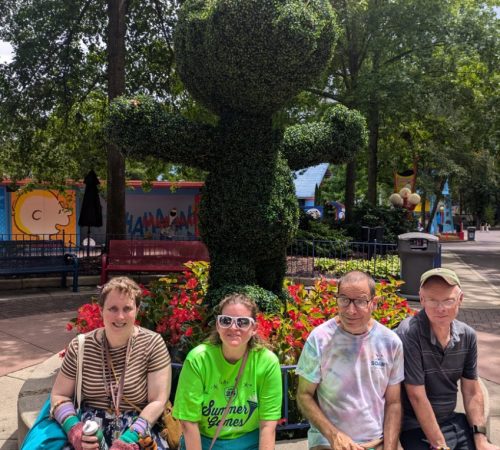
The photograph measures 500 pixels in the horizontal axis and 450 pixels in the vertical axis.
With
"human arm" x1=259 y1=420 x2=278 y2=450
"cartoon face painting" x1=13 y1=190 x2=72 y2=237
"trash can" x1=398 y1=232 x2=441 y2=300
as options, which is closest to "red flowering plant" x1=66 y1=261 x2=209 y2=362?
"human arm" x1=259 y1=420 x2=278 y2=450

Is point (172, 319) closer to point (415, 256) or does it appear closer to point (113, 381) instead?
point (113, 381)

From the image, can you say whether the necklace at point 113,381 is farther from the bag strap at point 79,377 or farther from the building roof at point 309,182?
the building roof at point 309,182

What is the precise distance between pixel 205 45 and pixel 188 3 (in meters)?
0.62

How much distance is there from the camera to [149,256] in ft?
35.1

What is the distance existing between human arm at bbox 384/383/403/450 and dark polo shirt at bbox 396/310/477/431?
112mm

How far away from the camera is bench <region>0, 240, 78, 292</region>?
10.3 metres

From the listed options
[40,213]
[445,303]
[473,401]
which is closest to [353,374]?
[445,303]

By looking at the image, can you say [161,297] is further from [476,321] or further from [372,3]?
[372,3]

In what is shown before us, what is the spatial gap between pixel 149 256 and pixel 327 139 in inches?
244

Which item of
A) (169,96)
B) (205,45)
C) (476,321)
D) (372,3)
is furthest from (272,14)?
(372,3)

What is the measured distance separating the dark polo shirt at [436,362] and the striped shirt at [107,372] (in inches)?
53.8

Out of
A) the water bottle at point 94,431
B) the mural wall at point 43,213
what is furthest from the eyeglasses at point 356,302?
the mural wall at point 43,213

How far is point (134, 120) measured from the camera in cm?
476

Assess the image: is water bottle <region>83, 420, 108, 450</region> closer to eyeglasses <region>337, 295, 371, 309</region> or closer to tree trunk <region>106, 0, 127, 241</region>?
eyeglasses <region>337, 295, 371, 309</region>
